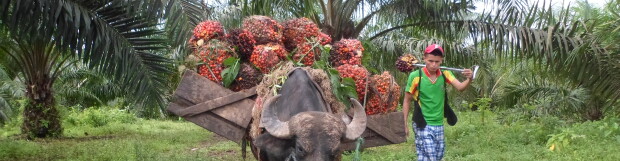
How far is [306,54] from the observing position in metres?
5.24

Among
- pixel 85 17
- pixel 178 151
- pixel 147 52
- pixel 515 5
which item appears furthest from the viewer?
pixel 178 151

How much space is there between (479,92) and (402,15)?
14.1 m

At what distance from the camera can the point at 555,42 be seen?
887cm

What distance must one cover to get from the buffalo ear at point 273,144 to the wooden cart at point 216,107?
0.61 m

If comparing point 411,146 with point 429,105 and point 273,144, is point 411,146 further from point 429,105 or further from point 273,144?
point 273,144

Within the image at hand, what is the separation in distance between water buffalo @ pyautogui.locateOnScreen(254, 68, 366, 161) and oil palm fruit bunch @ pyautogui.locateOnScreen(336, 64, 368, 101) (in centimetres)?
51

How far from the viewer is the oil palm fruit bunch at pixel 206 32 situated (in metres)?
5.36

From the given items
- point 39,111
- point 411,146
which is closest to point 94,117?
point 39,111

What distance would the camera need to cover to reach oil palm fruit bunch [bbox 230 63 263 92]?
5086 mm

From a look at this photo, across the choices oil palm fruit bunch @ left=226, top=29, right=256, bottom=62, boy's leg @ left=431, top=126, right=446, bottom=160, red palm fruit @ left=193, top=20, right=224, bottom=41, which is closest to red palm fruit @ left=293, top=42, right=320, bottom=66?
oil palm fruit bunch @ left=226, top=29, right=256, bottom=62

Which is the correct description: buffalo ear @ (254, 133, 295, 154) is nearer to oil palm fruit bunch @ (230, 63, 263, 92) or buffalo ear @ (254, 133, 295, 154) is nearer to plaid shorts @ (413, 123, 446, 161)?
oil palm fruit bunch @ (230, 63, 263, 92)

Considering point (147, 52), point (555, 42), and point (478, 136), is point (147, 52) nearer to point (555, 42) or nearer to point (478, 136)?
point (555, 42)

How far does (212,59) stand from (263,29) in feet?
1.63

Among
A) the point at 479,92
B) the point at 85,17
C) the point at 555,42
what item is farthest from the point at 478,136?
the point at 479,92
